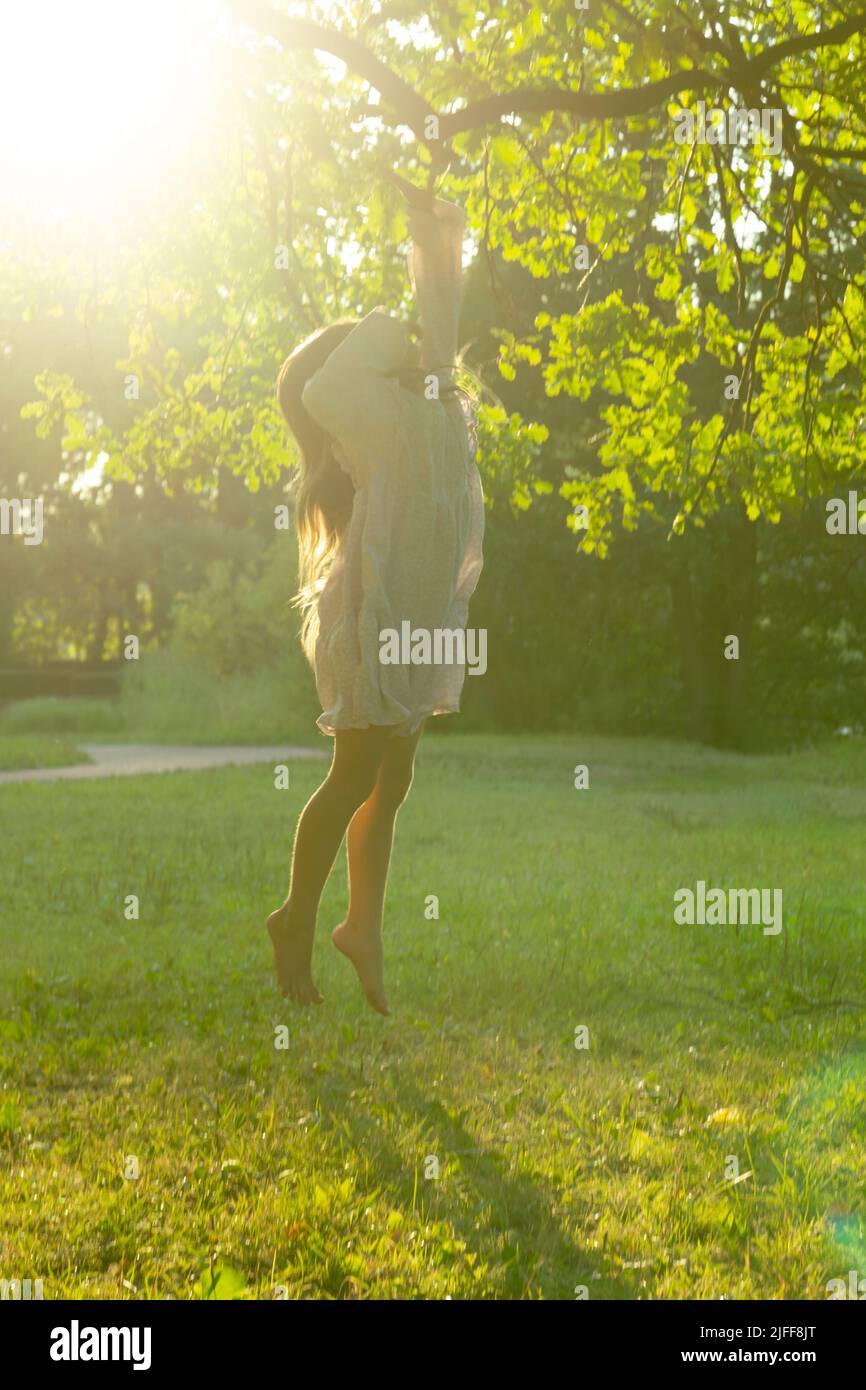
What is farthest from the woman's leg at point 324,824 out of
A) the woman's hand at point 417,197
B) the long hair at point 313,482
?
the woman's hand at point 417,197

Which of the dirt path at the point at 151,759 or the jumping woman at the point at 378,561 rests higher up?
the jumping woman at the point at 378,561

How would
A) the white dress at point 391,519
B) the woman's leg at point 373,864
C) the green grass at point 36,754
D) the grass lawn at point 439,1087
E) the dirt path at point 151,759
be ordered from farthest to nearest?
the green grass at point 36,754 < the dirt path at point 151,759 < the woman's leg at point 373,864 < the white dress at point 391,519 < the grass lawn at point 439,1087

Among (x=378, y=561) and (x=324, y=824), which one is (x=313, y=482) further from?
(x=324, y=824)

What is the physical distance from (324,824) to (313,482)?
1.20m

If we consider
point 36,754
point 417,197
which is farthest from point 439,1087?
point 36,754

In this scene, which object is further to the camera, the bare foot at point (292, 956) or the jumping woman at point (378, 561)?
the bare foot at point (292, 956)

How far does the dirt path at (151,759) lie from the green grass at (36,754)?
18 centimetres

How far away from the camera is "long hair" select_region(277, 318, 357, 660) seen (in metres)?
4.97

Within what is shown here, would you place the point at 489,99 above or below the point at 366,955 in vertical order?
above

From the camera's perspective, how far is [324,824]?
4.71 meters

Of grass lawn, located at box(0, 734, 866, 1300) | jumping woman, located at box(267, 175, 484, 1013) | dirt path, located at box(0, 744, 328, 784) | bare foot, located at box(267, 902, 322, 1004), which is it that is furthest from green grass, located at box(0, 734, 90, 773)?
jumping woman, located at box(267, 175, 484, 1013)

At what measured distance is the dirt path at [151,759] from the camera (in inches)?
619

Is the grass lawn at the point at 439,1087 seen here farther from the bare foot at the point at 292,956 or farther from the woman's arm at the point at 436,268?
the woman's arm at the point at 436,268
